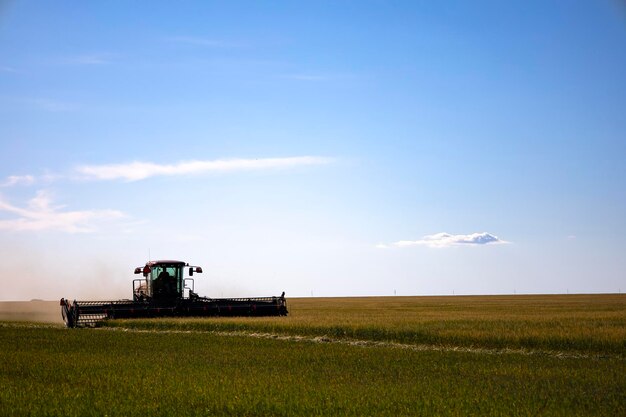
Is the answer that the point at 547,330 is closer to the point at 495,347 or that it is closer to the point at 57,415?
the point at 495,347

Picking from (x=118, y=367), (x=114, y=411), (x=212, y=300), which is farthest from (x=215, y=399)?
(x=212, y=300)

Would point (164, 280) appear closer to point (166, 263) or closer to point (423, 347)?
point (166, 263)

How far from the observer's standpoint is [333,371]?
19.8 metres

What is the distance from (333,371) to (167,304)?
27.6 metres

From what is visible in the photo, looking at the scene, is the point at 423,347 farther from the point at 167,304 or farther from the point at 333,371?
the point at 167,304

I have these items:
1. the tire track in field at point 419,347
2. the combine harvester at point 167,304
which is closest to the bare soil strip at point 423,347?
the tire track in field at point 419,347

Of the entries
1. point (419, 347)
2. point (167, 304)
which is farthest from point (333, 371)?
point (167, 304)

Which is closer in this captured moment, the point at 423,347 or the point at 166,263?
the point at 423,347

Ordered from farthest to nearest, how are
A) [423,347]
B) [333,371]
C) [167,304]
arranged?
[167,304] < [423,347] < [333,371]

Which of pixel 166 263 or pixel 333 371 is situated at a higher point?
pixel 166 263

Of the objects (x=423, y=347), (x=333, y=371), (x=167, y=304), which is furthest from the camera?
(x=167, y=304)

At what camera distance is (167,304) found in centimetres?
4578

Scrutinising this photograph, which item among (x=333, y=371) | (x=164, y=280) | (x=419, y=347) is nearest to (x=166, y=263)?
(x=164, y=280)

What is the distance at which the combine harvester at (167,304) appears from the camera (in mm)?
42562
